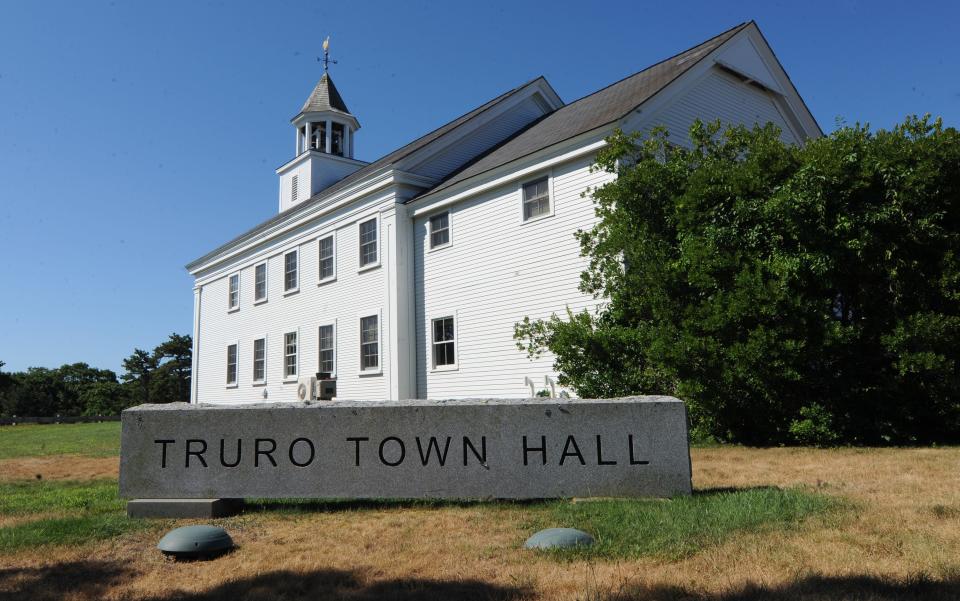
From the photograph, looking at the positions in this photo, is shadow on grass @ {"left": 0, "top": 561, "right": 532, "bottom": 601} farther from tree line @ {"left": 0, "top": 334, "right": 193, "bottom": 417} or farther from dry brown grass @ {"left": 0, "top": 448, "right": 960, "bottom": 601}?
tree line @ {"left": 0, "top": 334, "right": 193, "bottom": 417}

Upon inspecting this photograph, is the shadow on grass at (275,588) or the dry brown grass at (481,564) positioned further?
the shadow on grass at (275,588)

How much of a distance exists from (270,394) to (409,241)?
9.22 metres

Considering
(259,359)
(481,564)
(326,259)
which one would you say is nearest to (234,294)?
(259,359)

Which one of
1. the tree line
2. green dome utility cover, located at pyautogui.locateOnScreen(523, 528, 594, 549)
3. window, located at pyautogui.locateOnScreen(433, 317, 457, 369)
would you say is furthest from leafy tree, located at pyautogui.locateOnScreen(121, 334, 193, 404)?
green dome utility cover, located at pyautogui.locateOnScreen(523, 528, 594, 549)

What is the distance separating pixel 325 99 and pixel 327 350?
13738 mm

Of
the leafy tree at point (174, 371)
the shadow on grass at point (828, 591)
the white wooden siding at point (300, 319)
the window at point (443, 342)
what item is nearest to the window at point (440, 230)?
the white wooden siding at point (300, 319)

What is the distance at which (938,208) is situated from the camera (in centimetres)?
1045

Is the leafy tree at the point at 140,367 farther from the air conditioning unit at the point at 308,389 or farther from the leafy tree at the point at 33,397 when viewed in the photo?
the air conditioning unit at the point at 308,389

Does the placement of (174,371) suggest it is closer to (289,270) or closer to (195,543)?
(289,270)

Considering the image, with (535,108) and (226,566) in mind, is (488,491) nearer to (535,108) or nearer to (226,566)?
(226,566)

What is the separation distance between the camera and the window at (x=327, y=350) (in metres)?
22.5

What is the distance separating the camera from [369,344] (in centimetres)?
2088

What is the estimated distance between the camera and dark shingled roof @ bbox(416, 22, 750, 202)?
16.7m

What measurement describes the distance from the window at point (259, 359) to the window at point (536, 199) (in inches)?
522
